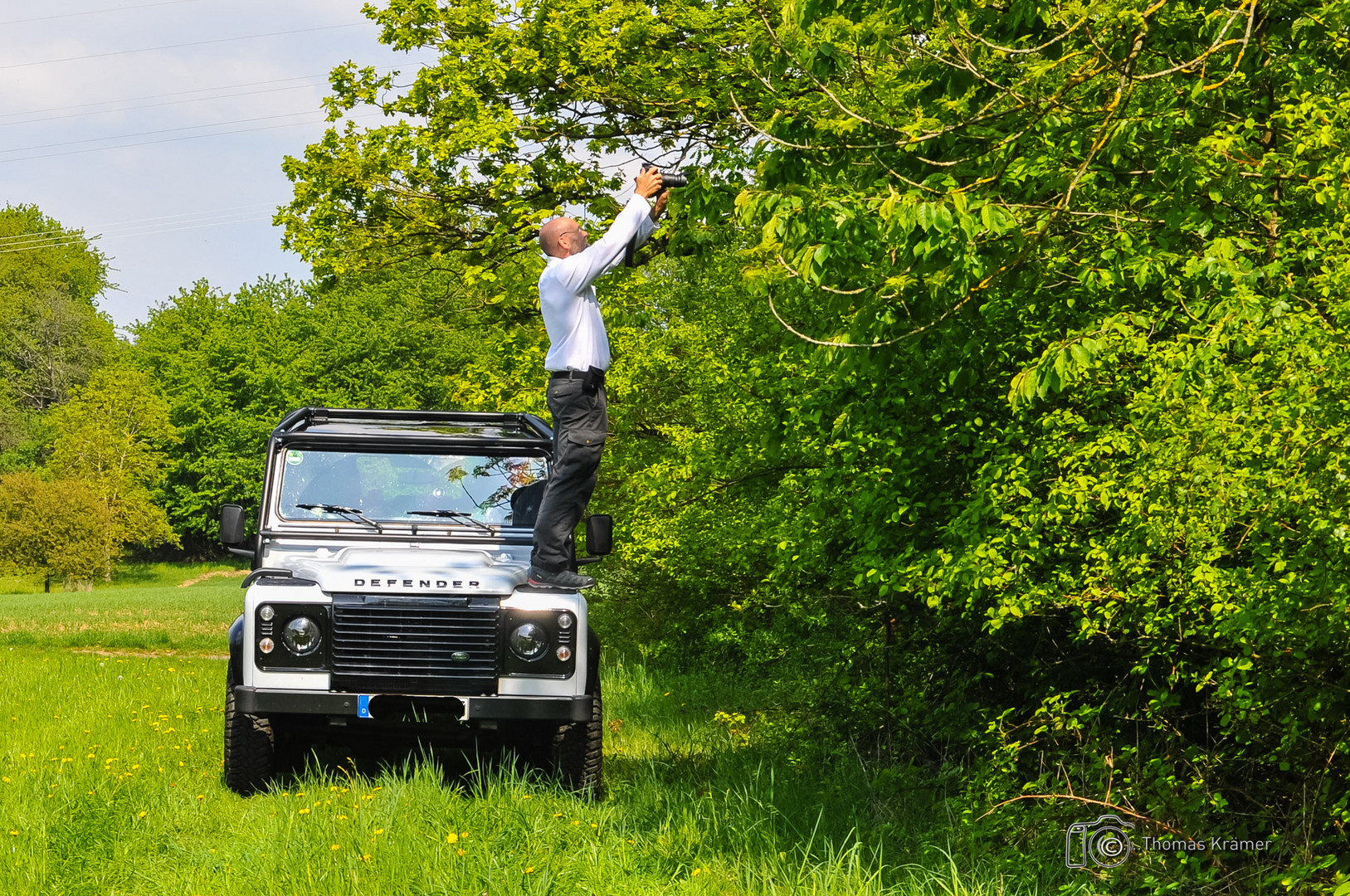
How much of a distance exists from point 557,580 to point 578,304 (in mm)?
1395

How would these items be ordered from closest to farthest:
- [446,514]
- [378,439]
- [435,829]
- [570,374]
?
[435,829], [570,374], [446,514], [378,439]

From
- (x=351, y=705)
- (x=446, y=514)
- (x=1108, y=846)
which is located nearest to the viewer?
(x=1108, y=846)

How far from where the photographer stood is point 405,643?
21.4ft

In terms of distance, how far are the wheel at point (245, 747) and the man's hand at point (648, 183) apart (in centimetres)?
318

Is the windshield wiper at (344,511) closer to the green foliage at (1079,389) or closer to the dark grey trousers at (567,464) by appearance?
the dark grey trousers at (567,464)

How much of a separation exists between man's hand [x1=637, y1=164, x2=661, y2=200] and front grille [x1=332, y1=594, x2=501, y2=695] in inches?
85.7

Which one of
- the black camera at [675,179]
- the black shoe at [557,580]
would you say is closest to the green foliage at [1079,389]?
the black camera at [675,179]

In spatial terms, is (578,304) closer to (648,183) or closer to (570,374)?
(570,374)

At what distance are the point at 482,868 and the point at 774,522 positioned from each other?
513 cm

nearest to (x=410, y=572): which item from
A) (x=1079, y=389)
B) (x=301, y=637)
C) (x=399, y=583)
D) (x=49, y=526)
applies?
(x=399, y=583)

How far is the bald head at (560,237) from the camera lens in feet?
21.4

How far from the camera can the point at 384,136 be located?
16.7 meters

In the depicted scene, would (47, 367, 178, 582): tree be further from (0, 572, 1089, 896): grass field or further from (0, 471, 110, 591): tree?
(0, 572, 1089, 896): grass field

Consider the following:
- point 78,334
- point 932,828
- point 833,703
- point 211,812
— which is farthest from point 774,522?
point 78,334
